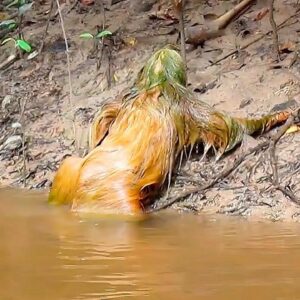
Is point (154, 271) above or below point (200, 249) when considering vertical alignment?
above

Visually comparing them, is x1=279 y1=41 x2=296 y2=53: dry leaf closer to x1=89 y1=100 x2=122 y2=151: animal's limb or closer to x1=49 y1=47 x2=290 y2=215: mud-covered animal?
x1=49 y1=47 x2=290 y2=215: mud-covered animal

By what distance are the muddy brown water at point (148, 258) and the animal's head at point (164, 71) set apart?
140 centimetres

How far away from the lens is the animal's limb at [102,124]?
251 inches

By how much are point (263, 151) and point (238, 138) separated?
0.27 metres

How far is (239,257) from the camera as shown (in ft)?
13.0

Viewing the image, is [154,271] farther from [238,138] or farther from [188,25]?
[188,25]

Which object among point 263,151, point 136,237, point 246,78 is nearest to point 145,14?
point 246,78

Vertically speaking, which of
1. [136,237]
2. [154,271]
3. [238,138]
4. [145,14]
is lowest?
[145,14]

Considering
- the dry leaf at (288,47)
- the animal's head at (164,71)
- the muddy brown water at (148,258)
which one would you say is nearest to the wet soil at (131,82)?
the dry leaf at (288,47)

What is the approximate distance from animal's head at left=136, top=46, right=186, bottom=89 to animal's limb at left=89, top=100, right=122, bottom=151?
0.30 meters

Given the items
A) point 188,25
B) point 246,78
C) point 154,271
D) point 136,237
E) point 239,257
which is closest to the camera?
point 154,271

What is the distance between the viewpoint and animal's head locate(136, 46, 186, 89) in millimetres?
6289

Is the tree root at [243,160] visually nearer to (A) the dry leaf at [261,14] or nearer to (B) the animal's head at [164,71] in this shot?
(B) the animal's head at [164,71]

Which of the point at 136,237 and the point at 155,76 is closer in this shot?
the point at 136,237
